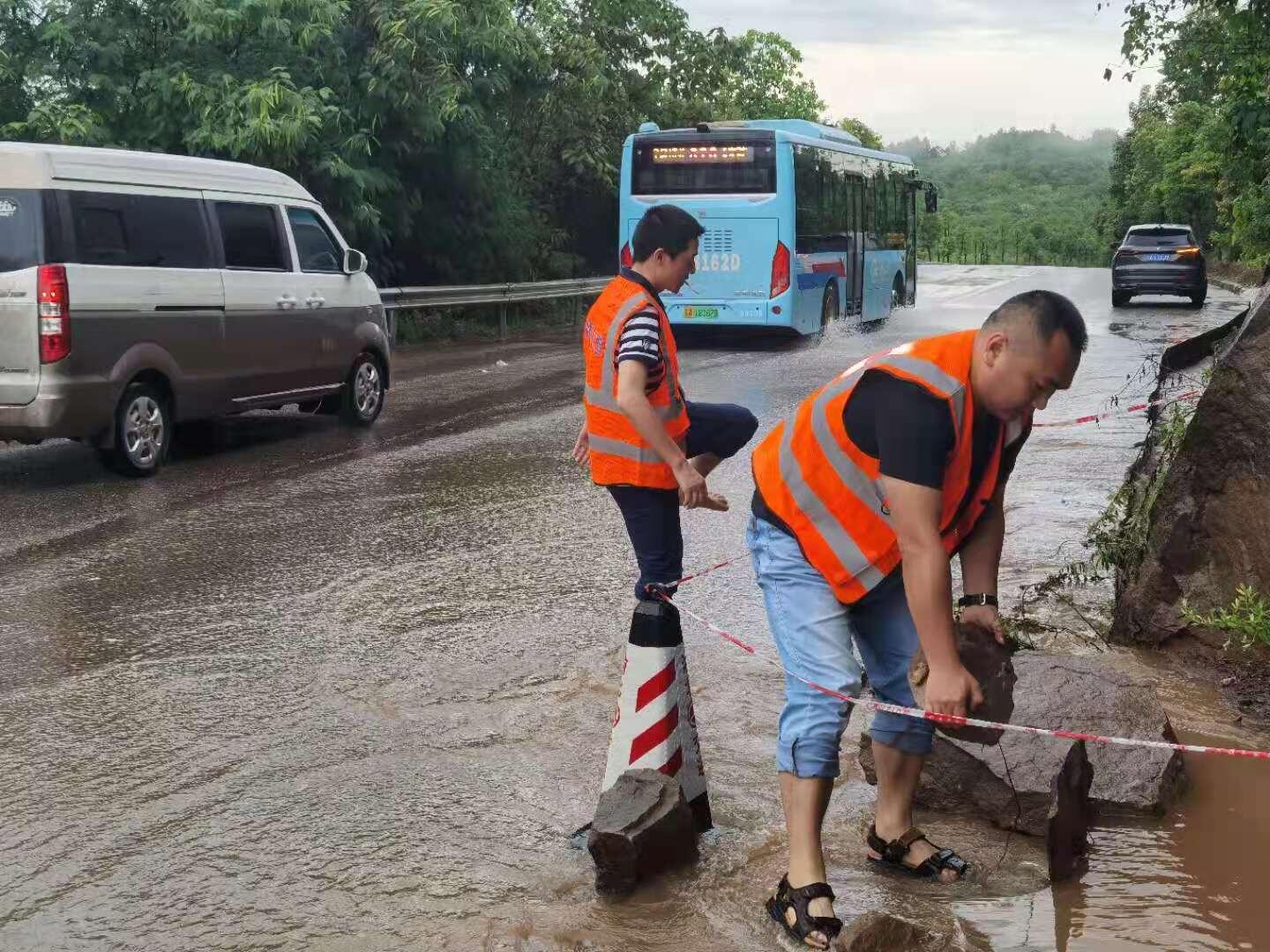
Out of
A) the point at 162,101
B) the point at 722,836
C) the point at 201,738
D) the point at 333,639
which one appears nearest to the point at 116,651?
the point at 333,639

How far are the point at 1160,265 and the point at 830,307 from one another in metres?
9.87

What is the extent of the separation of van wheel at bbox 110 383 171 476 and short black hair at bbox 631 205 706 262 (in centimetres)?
651

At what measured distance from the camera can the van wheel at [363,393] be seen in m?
13.4

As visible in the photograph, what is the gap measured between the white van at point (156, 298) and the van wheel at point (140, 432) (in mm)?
10

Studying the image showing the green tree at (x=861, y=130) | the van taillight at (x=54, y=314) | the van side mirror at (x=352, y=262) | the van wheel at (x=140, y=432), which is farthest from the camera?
the green tree at (x=861, y=130)

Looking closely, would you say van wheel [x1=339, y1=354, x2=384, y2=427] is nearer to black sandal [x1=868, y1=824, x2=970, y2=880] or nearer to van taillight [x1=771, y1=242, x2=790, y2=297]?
van taillight [x1=771, y1=242, x2=790, y2=297]

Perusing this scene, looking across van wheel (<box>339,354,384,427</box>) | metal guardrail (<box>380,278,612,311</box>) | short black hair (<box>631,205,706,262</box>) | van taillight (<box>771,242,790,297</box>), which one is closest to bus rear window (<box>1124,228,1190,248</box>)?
metal guardrail (<box>380,278,612,311</box>)

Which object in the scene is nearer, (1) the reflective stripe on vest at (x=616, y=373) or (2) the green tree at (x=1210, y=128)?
(1) the reflective stripe on vest at (x=616, y=373)

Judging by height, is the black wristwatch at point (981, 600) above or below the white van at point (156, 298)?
below

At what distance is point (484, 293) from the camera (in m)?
23.8

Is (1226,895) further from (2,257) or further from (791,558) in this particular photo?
(2,257)

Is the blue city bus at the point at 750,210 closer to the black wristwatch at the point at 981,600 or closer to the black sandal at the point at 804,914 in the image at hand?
the black wristwatch at the point at 981,600

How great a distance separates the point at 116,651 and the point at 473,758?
2.03m

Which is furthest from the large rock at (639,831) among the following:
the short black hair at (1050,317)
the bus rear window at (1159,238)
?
the bus rear window at (1159,238)
